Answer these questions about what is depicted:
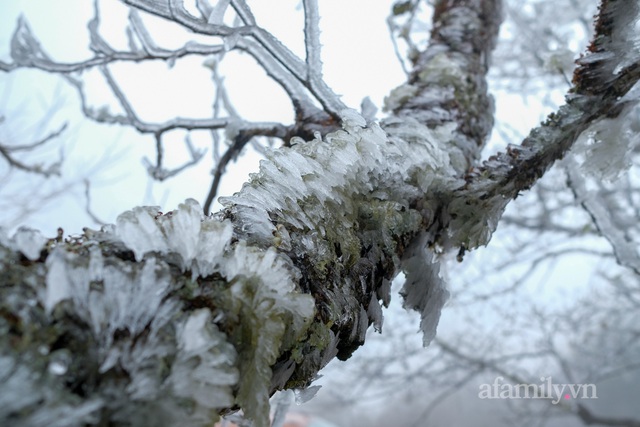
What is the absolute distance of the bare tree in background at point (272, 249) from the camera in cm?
29

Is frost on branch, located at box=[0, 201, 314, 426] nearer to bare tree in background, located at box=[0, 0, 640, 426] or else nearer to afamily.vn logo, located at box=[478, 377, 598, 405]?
bare tree in background, located at box=[0, 0, 640, 426]

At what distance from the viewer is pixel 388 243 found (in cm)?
61

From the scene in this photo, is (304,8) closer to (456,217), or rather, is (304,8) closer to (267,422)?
(456,217)

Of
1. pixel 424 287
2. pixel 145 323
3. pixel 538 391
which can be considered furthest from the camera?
pixel 538 391

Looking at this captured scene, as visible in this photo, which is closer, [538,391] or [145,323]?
[145,323]

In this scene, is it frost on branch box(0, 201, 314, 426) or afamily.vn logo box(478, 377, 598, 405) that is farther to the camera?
afamily.vn logo box(478, 377, 598, 405)

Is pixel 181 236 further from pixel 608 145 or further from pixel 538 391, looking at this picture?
pixel 538 391

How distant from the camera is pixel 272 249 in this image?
42 centimetres

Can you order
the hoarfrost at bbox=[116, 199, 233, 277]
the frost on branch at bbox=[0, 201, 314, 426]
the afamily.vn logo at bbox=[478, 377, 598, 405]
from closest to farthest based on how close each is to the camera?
the frost on branch at bbox=[0, 201, 314, 426] < the hoarfrost at bbox=[116, 199, 233, 277] < the afamily.vn logo at bbox=[478, 377, 598, 405]

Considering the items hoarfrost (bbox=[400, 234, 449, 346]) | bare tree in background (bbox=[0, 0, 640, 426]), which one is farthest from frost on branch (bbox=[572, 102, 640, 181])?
hoarfrost (bbox=[400, 234, 449, 346])

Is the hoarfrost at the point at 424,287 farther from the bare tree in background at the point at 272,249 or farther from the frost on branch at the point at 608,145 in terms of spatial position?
the frost on branch at the point at 608,145

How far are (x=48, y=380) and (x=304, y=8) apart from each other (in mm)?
639

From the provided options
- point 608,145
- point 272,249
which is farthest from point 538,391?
point 272,249

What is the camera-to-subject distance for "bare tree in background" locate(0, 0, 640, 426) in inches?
11.5
